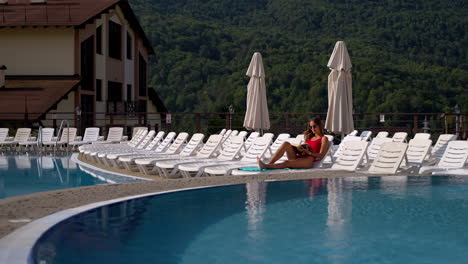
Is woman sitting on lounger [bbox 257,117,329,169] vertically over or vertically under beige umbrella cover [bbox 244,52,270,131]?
under

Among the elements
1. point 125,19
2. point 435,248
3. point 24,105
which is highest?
point 125,19

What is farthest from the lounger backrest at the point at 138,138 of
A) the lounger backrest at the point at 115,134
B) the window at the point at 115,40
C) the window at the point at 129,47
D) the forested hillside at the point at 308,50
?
the forested hillside at the point at 308,50

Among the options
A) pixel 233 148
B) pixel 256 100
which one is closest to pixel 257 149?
pixel 233 148

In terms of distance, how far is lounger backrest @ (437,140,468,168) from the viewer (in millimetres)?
10556

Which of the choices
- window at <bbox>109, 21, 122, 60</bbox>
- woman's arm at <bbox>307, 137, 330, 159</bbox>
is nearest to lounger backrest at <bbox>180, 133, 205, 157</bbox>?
woman's arm at <bbox>307, 137, 330, 159</bbox>

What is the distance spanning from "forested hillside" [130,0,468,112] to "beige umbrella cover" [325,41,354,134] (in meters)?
24.0

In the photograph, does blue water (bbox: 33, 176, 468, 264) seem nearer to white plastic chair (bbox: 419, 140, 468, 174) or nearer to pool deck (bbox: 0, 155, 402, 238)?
pool deck (bbox: 0, 155, 402, 238)

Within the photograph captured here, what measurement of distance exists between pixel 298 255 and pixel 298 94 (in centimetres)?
3544

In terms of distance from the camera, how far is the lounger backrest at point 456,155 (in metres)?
10.6

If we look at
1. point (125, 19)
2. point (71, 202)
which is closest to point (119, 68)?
point (125, 19)

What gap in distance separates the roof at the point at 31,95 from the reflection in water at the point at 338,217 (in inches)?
642

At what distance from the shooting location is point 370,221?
717 cm

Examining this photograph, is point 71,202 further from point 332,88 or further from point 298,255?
point 332,88

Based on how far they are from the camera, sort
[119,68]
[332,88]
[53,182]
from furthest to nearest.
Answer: [119,68] → [332,88] → [53,182]
